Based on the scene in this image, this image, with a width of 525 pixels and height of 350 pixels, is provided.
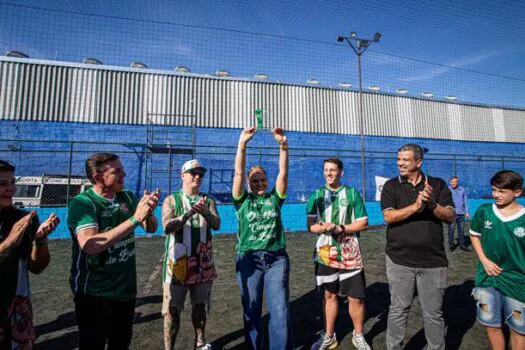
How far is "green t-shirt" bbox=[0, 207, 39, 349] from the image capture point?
2020 mm

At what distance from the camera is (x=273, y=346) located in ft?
9.11

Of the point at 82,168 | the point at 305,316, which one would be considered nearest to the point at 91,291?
the point at 305,316

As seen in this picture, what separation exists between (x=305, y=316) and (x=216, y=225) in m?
2.24

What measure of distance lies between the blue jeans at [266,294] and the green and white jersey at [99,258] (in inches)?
42.6

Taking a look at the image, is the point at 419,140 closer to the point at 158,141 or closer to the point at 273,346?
the point at 158,141

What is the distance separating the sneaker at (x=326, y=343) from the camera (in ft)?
11.0

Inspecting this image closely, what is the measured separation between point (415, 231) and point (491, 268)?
713 mm

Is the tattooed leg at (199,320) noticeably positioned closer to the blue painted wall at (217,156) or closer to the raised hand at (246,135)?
the raised hand at (246,135)

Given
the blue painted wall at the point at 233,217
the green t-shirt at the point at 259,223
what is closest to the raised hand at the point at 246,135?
the green t-shirt at the point at 259,223

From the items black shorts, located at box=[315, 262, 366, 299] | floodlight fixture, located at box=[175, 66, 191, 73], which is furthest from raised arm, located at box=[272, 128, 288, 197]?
floodlight fixture, located at box=[175, 66, 191, 73]

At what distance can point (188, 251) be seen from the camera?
3.15 metres

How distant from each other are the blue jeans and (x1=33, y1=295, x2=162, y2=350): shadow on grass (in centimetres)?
215

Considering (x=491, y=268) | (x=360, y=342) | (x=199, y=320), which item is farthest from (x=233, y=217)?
(x=491, y=268)

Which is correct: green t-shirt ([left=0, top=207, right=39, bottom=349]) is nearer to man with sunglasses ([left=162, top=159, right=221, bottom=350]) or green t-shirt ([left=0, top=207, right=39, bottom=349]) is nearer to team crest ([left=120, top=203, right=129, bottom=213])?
team crest ([left=120, top=203, right=129, bottom=213])
